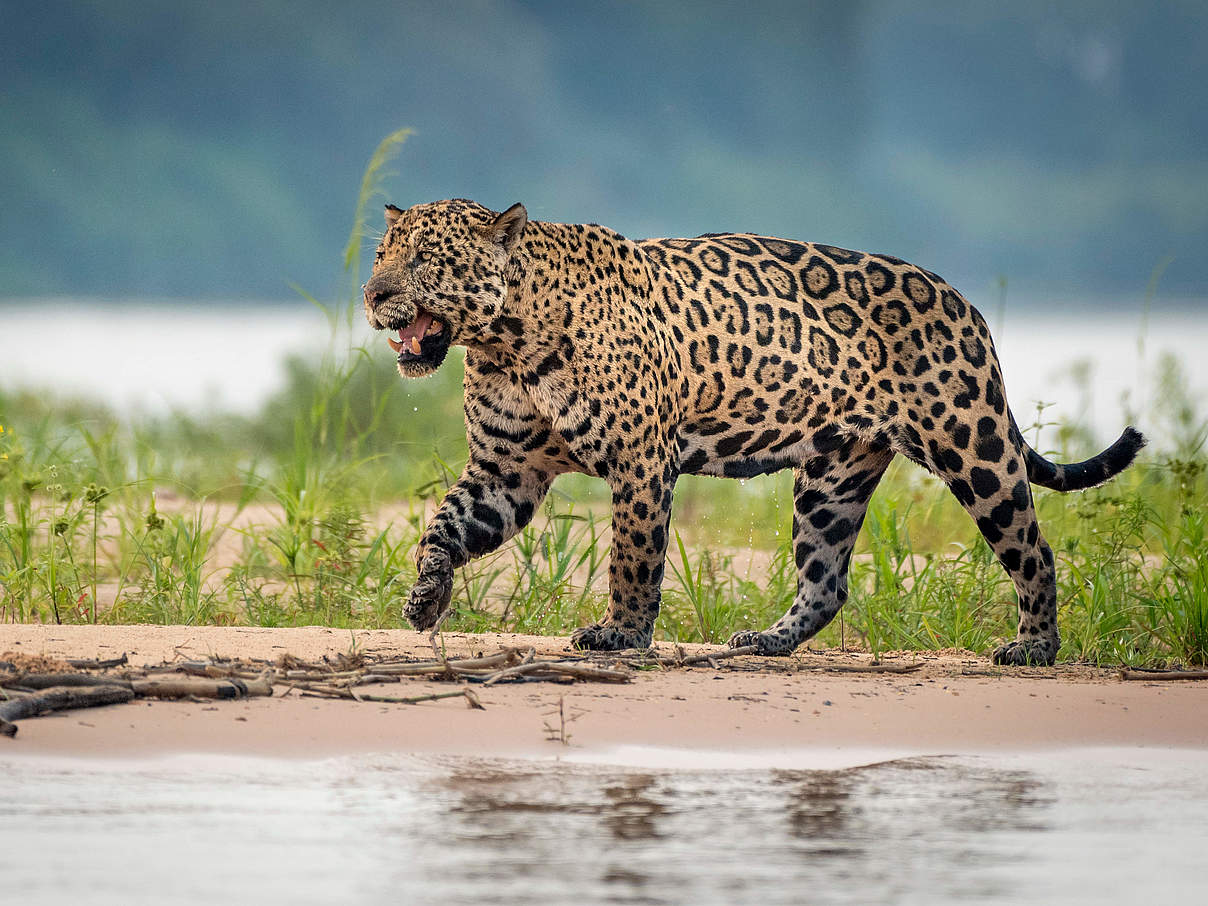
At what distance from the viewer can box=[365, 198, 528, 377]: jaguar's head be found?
6.33 meters

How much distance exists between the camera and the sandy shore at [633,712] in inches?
190

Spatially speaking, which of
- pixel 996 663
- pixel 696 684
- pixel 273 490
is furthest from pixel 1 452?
pixel 996 663

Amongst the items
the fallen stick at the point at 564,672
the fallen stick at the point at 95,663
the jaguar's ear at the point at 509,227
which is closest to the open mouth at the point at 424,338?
the jaguar's ear at the point at 509,227

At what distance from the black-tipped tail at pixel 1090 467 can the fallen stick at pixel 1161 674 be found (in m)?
1.14

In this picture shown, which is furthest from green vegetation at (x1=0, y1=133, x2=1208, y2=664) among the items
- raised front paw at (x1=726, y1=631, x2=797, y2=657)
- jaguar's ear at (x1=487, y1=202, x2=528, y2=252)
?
jaguar's ear at (x1=487, y1=202, x2=528, y2=252)

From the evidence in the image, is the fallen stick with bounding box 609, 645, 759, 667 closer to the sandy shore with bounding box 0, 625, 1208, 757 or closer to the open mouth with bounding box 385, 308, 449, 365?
the sandy shore with bounding box 0, 625, 1208, 757

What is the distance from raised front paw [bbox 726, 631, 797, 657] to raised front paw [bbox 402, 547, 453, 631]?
134 centimetres

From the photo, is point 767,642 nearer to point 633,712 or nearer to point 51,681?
point 633,712

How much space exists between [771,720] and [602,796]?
119 centimetres

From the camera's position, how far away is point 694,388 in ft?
22.1

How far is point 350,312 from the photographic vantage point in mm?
8586

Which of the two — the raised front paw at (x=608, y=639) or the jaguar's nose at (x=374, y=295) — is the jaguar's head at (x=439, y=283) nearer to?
the jaguar's nose at (x=374, y=295)

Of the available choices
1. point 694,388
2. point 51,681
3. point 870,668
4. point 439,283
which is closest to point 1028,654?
point 870,668

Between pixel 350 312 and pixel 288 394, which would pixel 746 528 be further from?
pixel 288 394
